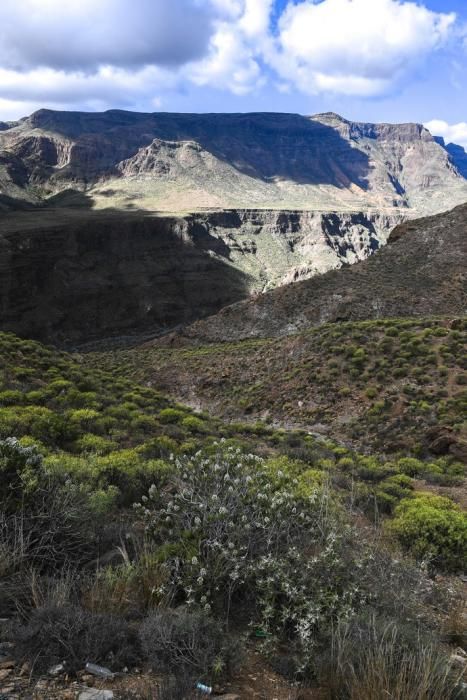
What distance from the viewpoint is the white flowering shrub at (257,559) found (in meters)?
4.29

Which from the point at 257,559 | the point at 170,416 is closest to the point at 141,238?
the point at 170,416

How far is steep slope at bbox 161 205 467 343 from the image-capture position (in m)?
39.8

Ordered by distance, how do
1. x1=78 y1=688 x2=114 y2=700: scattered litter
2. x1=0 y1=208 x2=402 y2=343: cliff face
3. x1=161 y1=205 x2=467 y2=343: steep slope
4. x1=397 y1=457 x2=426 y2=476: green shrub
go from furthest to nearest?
x1=0 y1=208 x2=402 y2=343: cliff face < x1=161 y1=205 x2=467 y2=343: steep slope < x1=397 y1=457 x2=426 y2=476: green shrub < x1=78 y1=688 x2=114 y2=700: scattered litter

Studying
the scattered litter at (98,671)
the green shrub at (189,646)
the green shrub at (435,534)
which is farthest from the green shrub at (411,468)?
the scattered litter at (98,671)

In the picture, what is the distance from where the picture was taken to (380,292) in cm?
4172

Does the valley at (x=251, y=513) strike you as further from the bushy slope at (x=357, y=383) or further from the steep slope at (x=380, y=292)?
the steep slope at (x=380, y=292)

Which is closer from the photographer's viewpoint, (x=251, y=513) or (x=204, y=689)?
(x=204, y=689)

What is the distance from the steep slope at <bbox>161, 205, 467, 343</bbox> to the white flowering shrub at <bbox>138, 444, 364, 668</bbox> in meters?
34.6

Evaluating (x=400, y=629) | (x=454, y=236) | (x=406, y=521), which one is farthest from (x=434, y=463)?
(x=454, y=236)

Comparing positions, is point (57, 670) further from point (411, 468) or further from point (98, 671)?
point (411, 468)

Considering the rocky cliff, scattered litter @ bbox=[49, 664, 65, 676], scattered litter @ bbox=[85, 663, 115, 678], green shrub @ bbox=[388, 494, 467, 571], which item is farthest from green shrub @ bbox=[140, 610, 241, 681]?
the rocky cliff

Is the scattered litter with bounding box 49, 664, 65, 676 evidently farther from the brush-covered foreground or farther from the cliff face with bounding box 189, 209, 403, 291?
the cliff face with bounding box 189, 209, 403, 291

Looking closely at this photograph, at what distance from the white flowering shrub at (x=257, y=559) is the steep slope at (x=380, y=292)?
113 ft

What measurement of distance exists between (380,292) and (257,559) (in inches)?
1558
